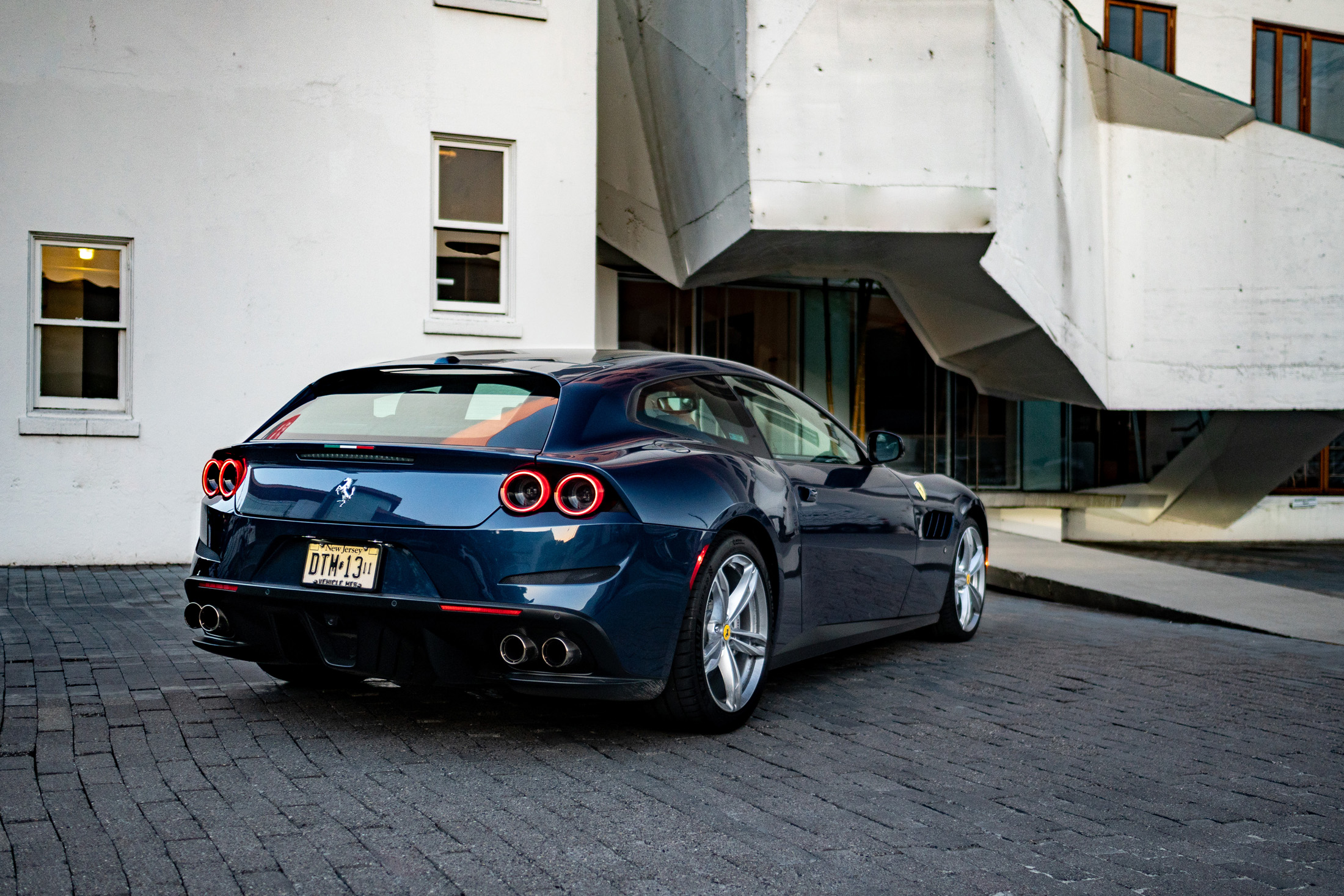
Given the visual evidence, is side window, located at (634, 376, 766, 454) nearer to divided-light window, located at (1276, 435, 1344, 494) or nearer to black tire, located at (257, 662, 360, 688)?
black tire, located at (257, 662, 360, 688)

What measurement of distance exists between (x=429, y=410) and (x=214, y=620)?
1.09 meters

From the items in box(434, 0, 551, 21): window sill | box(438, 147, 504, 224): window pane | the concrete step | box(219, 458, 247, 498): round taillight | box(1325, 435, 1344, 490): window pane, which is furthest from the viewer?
box(1325, 435, 1344, 490): window pane

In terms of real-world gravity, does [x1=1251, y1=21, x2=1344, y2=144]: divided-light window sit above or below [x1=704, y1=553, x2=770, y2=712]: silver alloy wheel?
above

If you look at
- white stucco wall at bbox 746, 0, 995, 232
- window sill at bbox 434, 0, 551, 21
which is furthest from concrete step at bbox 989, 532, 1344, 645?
window sill at bbox 434, 0, 551, 21

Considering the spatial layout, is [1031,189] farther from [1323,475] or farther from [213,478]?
[1323,475]

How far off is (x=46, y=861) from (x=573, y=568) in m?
1.71

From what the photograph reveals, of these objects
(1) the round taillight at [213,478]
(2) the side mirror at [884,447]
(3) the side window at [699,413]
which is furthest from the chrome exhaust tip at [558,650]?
(2) the side mirror at [884,447]

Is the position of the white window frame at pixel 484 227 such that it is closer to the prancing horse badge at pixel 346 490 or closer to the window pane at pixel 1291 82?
the prancing horse badge at pixel 346 490

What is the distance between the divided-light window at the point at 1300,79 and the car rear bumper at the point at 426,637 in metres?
16.4

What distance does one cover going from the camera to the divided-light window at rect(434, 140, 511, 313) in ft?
37.7

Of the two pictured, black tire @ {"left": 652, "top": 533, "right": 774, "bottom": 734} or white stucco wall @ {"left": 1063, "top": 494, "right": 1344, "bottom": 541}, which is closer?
black tire @ {"left": 652, "top": 533, "right": 774, "bottom": 734}

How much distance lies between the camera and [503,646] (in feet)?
13.1

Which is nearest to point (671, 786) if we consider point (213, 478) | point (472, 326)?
point (213, 478)

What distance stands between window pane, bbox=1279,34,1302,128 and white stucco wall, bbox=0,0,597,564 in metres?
11.3
